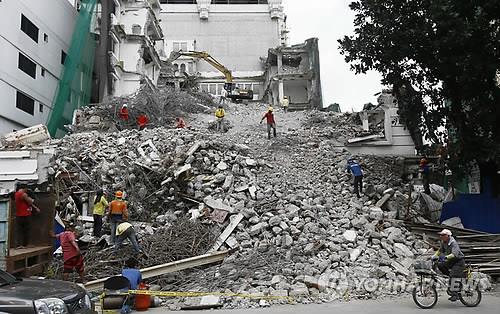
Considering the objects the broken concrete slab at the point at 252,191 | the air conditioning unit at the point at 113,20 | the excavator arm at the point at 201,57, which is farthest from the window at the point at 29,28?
the excavator arm at the point at 201,57

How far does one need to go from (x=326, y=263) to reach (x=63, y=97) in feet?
71.3

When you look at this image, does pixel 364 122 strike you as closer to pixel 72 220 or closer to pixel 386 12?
pixel 386 12

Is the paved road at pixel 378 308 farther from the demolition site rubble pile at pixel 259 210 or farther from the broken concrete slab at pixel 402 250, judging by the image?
the broken concrete slab at pixel 402 250

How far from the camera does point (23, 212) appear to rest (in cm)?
1044

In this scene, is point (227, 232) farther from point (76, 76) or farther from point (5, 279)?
point (76, 76)

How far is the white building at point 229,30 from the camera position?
172 feet

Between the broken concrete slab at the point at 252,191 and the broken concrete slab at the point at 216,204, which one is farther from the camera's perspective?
the broken concrete slab at the point at 252,191

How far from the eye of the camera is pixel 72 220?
526 inches

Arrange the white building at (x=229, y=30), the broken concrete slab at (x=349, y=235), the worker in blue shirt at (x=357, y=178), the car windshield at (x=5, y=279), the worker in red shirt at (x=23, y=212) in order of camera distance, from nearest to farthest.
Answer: the car windshield at (x=5, y=279), the worker in red shirt at (x=23, y=212), the broken concrete slab at (x=349, y=235), the worker in blue shirt at (x=357, y=178), the white building at (x=229, y=30)

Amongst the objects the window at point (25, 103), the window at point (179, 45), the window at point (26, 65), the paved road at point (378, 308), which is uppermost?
the window at point (179, 45)

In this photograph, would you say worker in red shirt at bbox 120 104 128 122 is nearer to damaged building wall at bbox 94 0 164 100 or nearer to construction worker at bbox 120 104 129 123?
construction worker at bbox 120 104 129 123

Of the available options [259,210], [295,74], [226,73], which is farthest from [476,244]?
[226,73]

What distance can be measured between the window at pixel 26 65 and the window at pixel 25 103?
1424mm

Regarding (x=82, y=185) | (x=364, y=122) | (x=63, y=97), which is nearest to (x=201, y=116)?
(x=63, y=97)
